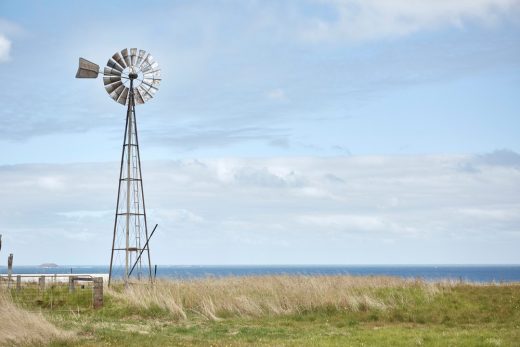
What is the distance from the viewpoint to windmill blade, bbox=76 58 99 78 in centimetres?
4069

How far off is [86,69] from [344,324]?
2317 centimetres

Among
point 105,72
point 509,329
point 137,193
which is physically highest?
point 105,72

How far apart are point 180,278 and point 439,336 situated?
21387mm

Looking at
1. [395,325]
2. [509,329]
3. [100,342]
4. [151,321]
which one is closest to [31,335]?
[100,342]

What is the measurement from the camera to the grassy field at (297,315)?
71.9ft

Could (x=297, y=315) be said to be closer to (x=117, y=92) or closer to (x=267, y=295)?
(x=267, y=295)

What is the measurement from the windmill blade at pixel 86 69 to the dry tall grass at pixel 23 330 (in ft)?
69.3

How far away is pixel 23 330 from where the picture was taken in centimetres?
2120

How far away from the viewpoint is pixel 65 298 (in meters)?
35.8

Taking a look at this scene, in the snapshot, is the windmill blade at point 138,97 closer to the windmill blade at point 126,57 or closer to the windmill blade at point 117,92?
the windmill blade at point 117,92

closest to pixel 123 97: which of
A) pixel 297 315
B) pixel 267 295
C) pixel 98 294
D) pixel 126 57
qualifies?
pixel 126 57

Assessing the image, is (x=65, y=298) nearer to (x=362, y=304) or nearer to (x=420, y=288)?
(x=362, y=304)

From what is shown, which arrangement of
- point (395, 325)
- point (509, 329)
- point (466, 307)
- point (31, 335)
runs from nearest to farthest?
point (31, 335) < point (509, 329) < point (395, 325) < point (466, 307)

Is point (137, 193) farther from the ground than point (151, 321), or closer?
farther from the ground
